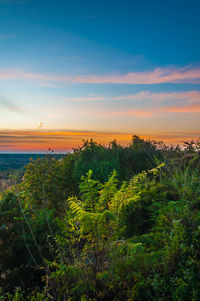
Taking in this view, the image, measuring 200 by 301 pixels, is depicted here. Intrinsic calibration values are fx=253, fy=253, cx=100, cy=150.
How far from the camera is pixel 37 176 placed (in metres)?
9.66

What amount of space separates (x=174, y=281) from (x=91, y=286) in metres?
1.06

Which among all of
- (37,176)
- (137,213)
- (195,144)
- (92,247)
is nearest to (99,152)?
(37,176)

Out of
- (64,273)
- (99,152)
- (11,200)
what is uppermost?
(99,152)

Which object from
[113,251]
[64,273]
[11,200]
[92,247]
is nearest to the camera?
[64,273]

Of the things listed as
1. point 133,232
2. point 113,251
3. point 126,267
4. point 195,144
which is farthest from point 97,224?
point 195,144

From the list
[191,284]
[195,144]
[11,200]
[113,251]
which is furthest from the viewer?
[195,144]

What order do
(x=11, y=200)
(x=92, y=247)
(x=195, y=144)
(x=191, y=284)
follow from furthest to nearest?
(x=195, y=144) → (x=11, y=200) → (x=92, y=247) → (x=191, y=284)

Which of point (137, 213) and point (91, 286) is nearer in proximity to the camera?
point (91, 286)

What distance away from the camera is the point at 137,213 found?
5.45m

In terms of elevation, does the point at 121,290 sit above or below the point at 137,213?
below

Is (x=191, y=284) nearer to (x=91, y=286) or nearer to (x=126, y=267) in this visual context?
(x=126, y=267)

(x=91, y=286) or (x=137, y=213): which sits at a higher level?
(x=137, y=213)

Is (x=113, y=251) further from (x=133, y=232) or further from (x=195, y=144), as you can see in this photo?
(x=195, y=144)

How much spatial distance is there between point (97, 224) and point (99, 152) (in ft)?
19.5
